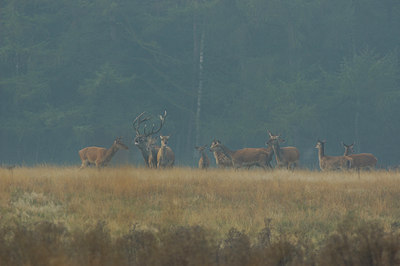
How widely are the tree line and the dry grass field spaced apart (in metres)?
19.6

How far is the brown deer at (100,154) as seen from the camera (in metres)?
18.2

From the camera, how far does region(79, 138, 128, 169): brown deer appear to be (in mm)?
18188

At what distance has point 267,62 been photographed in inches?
1485

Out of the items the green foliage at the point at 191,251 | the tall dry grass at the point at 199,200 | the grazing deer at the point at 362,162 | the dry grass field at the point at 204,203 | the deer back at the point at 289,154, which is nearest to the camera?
the green foliage at the point at 191,251

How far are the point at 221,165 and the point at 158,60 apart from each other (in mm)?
18921

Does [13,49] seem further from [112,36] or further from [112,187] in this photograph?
[112,187]

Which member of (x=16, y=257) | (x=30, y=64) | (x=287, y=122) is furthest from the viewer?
(x=30, y=64)

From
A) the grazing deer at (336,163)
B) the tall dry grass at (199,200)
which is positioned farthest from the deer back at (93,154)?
the grazing deer at (336,163)

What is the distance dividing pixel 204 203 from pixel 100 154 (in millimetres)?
7323

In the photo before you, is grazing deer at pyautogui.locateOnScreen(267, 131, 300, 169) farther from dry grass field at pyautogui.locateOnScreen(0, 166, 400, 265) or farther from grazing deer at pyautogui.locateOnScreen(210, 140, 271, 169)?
dry grass field at pyautogui.locateOnScreen(0, 166, 400, 265)

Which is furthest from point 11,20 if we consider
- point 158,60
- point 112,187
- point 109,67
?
point 112,187

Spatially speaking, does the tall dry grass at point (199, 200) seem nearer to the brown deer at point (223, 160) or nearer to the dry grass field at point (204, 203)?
the dry grass field at point (204, 203)

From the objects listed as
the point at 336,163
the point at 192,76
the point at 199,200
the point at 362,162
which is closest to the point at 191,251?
the point at 199,200

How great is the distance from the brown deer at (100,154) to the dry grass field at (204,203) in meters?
2.74
